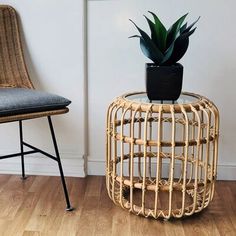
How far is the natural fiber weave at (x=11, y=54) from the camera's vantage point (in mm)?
1889

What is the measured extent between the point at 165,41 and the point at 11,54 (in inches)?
31.4

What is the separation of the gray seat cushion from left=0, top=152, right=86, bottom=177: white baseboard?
1.71 ft

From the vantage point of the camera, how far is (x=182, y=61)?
1922 mm

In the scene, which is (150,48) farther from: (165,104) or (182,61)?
(182,61)

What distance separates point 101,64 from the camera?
6.46 feet

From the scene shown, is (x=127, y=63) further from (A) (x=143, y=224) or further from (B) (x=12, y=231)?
(B) (x=12, y=231)

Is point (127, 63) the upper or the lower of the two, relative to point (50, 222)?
upper

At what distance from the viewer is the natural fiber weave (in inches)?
74.4

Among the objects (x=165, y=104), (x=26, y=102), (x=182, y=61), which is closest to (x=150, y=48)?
(x=165, y=104)

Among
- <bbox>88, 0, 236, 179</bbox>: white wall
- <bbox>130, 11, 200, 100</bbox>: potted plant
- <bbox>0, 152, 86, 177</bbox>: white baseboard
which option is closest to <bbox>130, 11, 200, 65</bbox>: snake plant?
<bbox>130, 11, 200, 100</bbox>: potted plant

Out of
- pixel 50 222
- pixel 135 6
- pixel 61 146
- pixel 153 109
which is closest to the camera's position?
pixel 153 109

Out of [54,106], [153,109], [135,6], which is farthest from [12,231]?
[135,6]

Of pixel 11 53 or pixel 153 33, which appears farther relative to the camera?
pixel 11 53

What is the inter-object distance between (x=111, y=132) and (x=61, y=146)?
1.68 ft
